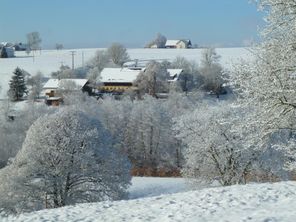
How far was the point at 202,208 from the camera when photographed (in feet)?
33.2

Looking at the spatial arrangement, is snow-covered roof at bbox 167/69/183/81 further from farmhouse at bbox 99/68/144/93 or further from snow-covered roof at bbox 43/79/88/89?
snow-covered roof at bbox 43/79/88/89

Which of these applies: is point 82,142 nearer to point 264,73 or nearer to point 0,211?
point 0,211

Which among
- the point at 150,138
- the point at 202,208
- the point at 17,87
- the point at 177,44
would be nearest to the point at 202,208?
the point at 202,208

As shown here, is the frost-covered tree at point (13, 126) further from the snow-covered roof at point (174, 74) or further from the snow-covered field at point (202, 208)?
the snow-covered field at point (202, 208)

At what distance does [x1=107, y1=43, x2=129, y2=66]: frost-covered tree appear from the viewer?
121500 millimetres

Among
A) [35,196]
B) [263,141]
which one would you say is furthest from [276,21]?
[35,196]

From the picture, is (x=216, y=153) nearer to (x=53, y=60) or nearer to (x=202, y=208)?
(x=202, y=208)

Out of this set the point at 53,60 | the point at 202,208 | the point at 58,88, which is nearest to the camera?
the point at 202,208

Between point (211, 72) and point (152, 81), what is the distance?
11986 mm

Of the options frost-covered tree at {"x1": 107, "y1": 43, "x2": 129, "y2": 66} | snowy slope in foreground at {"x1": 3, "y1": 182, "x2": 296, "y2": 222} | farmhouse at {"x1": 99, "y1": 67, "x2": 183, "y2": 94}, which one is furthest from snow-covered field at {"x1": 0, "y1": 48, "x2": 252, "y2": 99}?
snowy slope in foreground at {"x1": 3, "y1": 182, "x2": 296, "y2": 222}

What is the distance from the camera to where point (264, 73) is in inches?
458

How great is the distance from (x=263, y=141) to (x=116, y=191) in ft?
51.5

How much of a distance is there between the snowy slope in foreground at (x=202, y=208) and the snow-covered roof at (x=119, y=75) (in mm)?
79144

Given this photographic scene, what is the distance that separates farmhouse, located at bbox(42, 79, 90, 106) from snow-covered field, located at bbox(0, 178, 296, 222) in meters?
66.4
